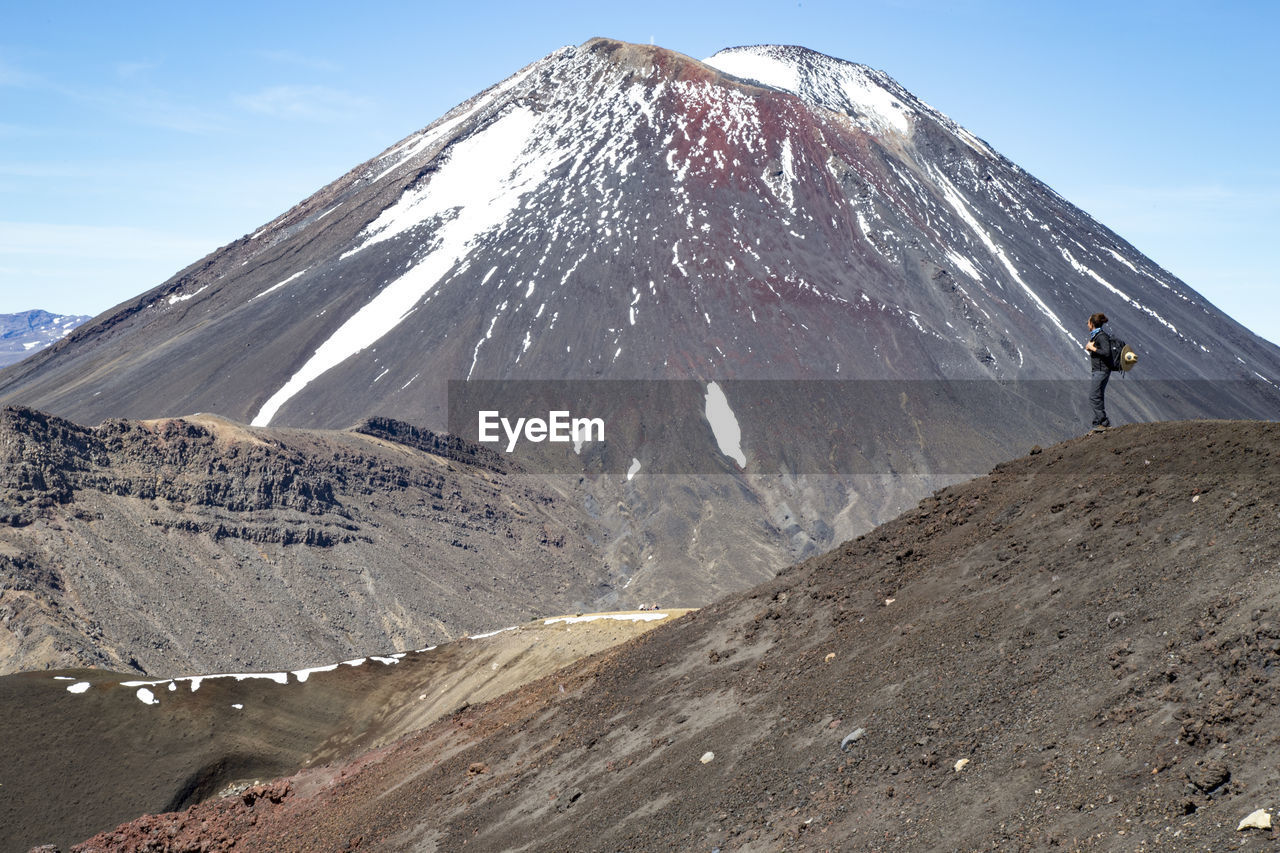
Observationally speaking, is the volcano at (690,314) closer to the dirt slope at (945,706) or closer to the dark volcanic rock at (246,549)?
the dark volcanic rock at (246,549)

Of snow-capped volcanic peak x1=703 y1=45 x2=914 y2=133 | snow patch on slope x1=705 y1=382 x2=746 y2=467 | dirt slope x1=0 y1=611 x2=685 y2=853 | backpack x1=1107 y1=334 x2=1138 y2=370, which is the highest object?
snow-capped volcanic peak x1=703 y1=45 x2=914 y2=133

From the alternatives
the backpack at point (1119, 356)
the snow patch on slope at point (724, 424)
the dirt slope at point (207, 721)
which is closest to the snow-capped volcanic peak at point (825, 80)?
the snow patch on slope at point (724, 424)

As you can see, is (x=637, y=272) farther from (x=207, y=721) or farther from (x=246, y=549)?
(x=207, y=721)

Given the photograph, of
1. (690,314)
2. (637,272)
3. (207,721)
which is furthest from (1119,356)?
(637,272)

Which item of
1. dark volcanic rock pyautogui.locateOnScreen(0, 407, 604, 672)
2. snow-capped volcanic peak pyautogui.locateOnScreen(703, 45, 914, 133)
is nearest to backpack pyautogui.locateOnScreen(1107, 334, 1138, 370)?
dark volcanic rock pyautogui.locateOnScreen(0, 407, 604, 672)

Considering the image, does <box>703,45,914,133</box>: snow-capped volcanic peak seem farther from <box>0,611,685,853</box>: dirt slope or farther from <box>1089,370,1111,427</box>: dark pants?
<box>1089,370,1111,427</box>: dark pants
